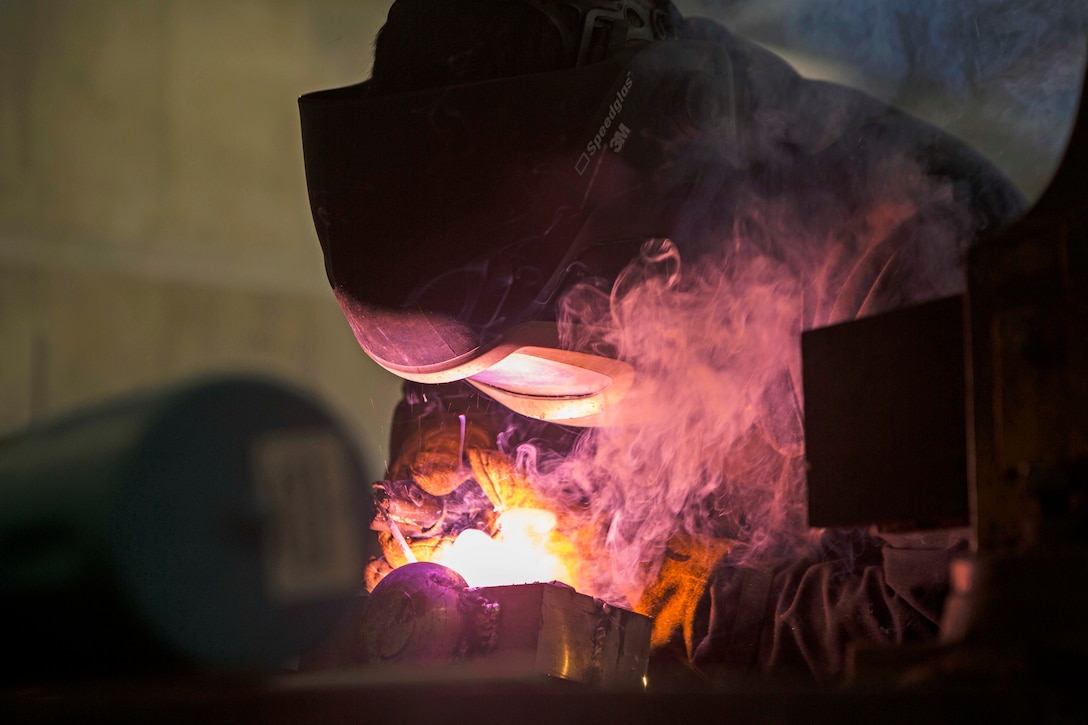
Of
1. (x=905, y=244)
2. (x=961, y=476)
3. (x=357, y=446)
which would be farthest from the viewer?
(x=357, y=446)

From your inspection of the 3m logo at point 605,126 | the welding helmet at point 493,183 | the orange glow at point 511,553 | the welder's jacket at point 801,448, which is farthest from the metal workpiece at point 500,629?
the 3m logo at point 605,126

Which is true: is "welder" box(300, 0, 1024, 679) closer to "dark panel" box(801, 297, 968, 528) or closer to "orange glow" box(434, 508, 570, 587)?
"orange glow" box(434, 508, 570, 587)

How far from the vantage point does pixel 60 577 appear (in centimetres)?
229

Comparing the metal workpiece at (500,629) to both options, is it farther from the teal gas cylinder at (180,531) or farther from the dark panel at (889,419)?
the dark panel at (889,419)

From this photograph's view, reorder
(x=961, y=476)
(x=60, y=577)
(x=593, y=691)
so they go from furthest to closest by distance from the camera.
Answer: (x=60, y=577) < (x=961, y=476) < (x=593, y=691)

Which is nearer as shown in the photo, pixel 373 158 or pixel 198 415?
pixel 373 158

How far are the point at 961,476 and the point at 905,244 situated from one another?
1.14m

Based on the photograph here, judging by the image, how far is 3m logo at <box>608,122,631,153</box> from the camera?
1.93 metres

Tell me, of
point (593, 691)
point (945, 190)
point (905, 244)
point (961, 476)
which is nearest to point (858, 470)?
point (961, 476)

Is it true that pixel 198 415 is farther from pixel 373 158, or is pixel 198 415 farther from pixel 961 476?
pixel 961 476

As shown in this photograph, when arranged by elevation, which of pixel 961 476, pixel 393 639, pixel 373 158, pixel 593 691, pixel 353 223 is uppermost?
pixel 373 158

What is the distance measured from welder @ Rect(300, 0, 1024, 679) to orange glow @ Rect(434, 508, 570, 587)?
252 millimetres

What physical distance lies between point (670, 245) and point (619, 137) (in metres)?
0.27

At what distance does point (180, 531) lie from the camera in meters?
2.40
